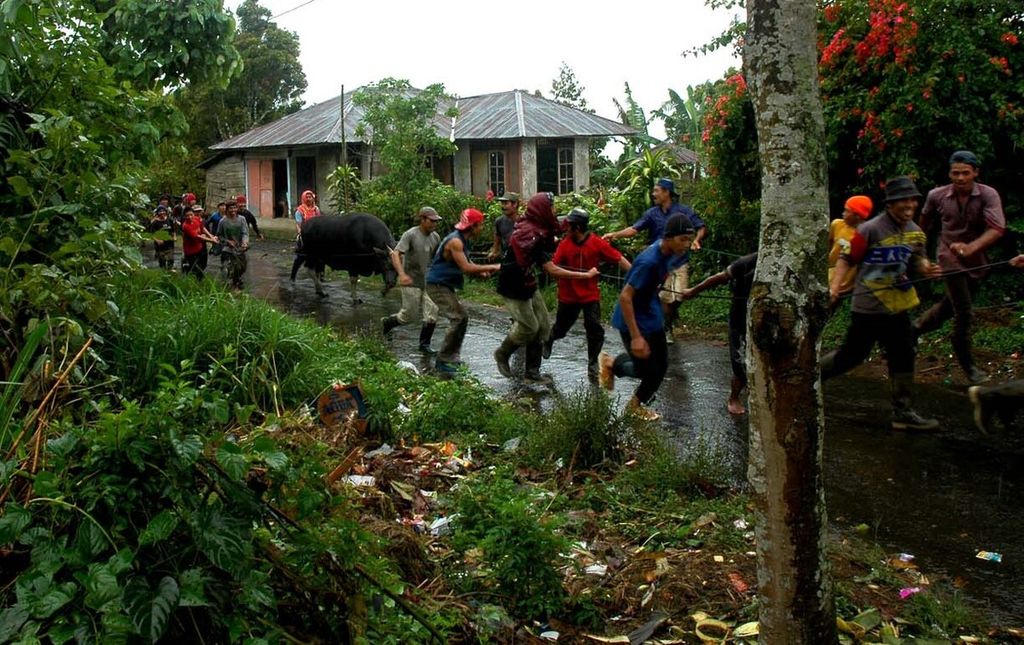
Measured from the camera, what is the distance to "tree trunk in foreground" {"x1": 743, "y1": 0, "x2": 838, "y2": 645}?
3.74 m

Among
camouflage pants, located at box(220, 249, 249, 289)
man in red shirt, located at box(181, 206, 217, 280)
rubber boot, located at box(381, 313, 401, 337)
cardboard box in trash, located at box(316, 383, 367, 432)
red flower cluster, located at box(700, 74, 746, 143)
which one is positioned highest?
red flower cluster, located at box(700, 74, 746, 143)

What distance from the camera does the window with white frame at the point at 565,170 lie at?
30.6 meters

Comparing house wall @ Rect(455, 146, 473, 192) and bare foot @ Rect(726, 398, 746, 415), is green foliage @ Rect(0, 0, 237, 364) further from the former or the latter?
house wall @ Rect(455, 146, 473, 192)

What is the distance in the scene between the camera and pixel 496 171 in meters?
30.6

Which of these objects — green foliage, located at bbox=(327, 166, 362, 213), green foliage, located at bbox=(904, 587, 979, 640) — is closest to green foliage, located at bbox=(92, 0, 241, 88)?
green foliage, located at bbox=(904, 587, 979, 640)

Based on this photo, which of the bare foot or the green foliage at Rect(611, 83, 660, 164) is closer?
the bare foot

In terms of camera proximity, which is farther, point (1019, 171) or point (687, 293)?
point (1019, 171)

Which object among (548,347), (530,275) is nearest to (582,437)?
(530,275)

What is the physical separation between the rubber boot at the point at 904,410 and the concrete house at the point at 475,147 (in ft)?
71.4

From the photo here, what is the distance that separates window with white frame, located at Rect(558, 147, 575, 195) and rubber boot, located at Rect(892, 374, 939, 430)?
915 inches

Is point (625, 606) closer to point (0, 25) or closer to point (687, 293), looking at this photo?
point (687, 293)

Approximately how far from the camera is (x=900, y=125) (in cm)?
1129

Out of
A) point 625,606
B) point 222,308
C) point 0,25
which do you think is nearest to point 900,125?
point 222,308

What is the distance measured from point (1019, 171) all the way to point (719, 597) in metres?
8.56
